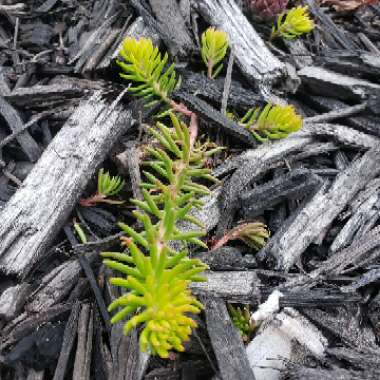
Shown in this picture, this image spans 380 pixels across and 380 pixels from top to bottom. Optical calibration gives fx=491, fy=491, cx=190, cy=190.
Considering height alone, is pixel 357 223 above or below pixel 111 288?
below

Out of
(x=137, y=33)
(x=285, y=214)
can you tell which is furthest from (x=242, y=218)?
(x=137, y=33)

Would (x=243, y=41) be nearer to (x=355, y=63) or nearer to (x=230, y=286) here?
(x=355, y=63)

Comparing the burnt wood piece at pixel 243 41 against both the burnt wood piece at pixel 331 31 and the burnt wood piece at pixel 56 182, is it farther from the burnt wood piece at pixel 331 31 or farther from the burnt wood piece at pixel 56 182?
the burnt wood piece at pixel 56 182

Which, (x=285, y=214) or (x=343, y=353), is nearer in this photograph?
(x=343, y=353)

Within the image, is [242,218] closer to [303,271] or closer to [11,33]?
[303,271]

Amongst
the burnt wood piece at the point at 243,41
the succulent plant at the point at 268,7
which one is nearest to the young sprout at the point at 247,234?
the burnt wood piece at the point at 243,41
